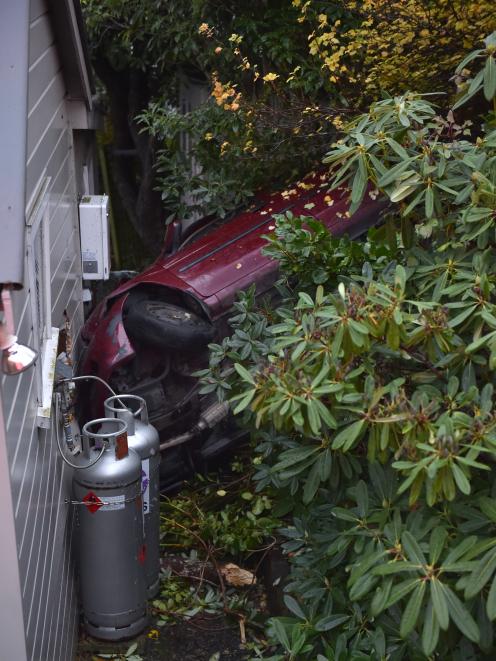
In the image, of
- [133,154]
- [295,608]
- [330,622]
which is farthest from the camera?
[133,154]

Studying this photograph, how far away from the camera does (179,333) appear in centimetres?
622

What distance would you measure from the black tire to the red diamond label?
1638 millimetres

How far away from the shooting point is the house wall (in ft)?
11.2

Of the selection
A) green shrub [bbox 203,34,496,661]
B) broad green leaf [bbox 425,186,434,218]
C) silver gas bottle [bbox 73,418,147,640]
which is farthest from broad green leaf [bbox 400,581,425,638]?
silver gas bottle [bbox 73,418,147,640]

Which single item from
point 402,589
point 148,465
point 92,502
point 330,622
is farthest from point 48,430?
point 402,589

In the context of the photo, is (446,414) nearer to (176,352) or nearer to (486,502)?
(486,502)

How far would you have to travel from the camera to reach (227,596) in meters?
5.79

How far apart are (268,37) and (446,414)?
5821mm

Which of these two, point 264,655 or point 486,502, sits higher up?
point 486,502

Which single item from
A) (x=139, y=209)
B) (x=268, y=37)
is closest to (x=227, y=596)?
(x=268, y=37)

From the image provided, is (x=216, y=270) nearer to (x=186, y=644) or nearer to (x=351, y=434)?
(x=186, y=644)

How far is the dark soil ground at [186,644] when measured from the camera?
525 cm

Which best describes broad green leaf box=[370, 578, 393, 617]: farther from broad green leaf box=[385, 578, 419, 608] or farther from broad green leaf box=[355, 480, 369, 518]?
broad green leaf box=[355, 480, 369, 518]

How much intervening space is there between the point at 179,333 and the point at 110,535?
1781 millimetres
